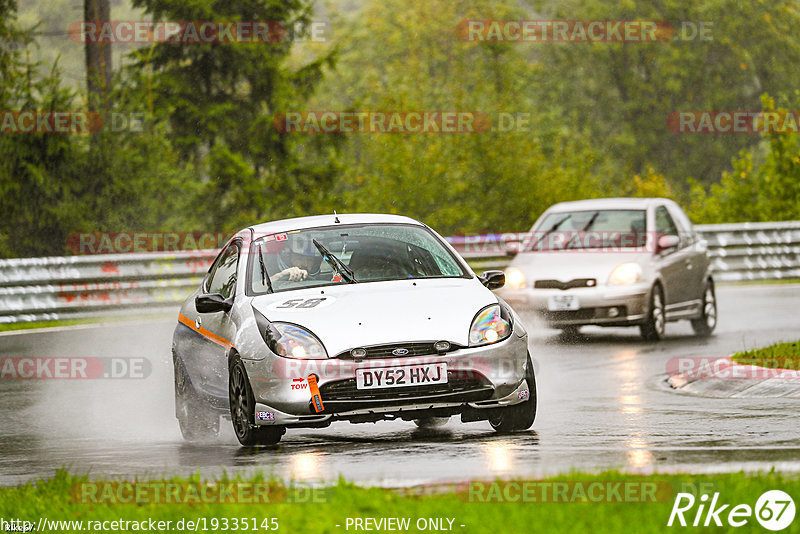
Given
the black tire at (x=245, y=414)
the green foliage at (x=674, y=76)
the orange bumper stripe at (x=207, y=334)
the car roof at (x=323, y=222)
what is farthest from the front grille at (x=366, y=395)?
the green foliage at (x=674, y=76)

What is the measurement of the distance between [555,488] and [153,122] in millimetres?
25579

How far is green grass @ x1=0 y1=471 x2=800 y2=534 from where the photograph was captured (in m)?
6.31

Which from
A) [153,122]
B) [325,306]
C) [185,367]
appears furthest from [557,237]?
[153,122]

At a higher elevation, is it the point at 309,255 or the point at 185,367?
the point at 309,255

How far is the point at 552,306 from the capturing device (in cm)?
1784

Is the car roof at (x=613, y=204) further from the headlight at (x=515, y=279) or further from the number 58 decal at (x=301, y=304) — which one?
the number 58 decal at (x=301, y=304)

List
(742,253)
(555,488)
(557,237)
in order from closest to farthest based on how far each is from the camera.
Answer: (555,488)
(557,237)
(742,253)

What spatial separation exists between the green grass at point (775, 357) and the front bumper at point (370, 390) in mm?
4592

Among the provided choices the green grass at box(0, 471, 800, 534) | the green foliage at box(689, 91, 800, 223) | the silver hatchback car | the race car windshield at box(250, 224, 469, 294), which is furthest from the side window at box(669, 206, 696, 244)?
the green foliage at box(689, 91, 800, 223)

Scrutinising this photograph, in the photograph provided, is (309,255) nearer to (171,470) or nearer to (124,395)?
→ (171,470)

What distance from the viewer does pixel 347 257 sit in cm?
1051

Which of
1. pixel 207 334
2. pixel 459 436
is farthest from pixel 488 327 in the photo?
pixel 207 334

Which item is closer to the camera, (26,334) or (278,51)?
(26,334)

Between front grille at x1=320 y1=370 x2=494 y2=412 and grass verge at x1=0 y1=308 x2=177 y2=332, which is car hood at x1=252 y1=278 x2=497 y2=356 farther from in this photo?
grass verge at x1=0 y1=308 x2=177 y2=332
